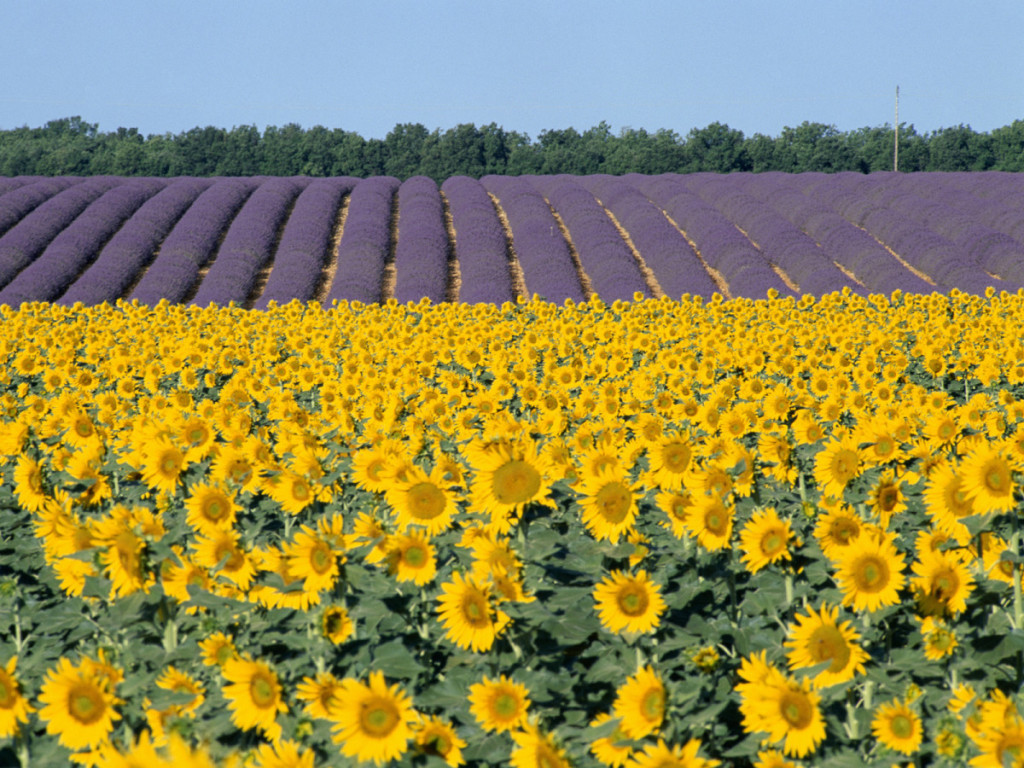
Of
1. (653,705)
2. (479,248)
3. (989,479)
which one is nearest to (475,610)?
(653,705)

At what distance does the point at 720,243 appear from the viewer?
3161 centimetres

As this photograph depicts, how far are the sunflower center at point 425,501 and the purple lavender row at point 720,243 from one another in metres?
22.5

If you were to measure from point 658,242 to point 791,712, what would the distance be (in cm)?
2992

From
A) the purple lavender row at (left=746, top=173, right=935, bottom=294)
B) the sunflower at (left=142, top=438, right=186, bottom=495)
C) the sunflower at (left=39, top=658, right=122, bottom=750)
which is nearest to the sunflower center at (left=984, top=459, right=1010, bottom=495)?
the sunflower at (left=39, top=658, right=122, bottom=750)

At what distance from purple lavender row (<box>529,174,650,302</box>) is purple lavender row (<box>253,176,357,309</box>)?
8977mm

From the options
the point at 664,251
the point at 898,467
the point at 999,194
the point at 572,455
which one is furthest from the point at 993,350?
the point at 999,194

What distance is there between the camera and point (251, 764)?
298cm

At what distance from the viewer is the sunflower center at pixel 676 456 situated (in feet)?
15.4

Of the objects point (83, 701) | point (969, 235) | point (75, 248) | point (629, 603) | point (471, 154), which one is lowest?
point (83, 701)

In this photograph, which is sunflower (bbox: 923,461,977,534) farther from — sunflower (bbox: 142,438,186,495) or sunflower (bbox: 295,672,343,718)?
sunflower (bbox: 142,438,186,495)

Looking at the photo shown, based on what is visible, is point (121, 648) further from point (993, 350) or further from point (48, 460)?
point (993, 350)

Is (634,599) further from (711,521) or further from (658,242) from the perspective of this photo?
(658,242)

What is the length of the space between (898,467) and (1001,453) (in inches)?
56.7

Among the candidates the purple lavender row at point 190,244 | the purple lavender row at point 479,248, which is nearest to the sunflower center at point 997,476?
the purple lavender row at point 479,248
